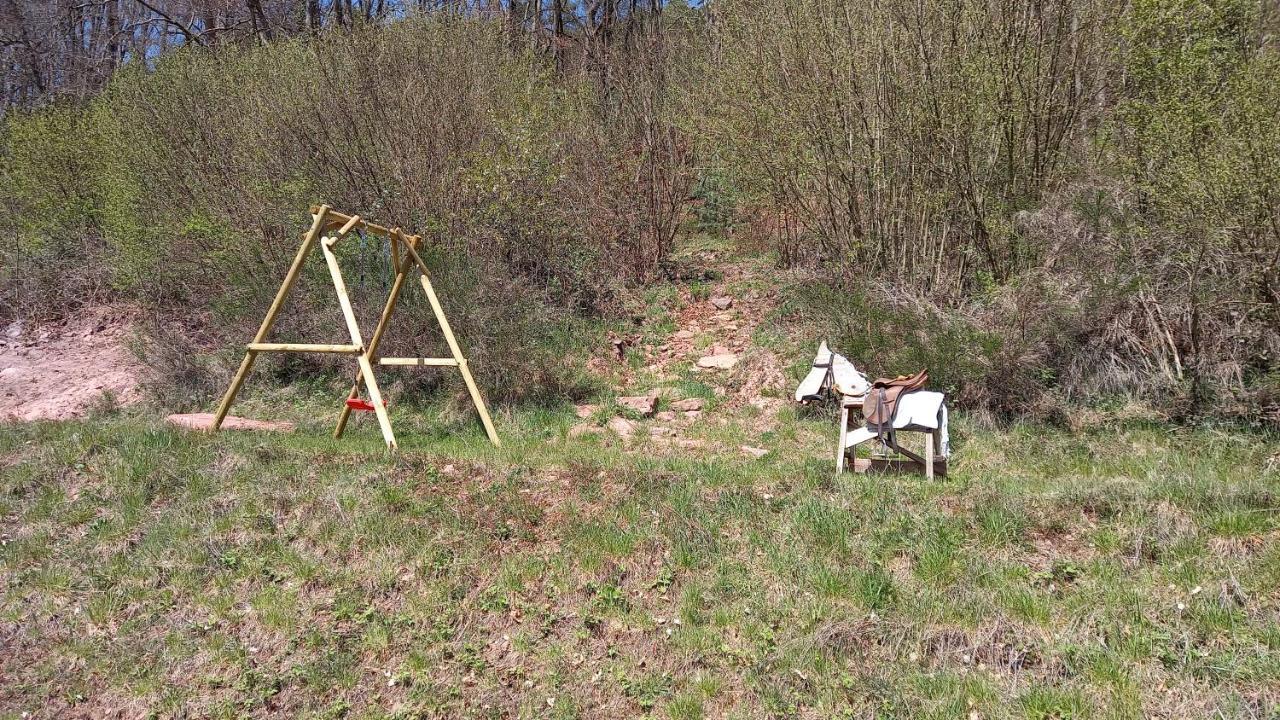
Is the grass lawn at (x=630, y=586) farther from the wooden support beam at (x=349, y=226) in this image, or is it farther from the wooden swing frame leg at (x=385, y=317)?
the wooden support beam at (x=349, y=226)

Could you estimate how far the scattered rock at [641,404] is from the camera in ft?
26.8

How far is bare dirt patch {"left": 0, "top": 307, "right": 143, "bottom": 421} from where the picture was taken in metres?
9.10

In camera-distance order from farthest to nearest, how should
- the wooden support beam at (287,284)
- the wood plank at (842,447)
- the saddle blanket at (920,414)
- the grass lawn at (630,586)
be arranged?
the wooden support beam at (287,284) < the wood plank at (842,447) < the saddle blanket at (920,414) < the grass lawn at (630,586)

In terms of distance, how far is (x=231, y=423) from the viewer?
7.32 meters

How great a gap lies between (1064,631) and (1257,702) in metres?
0.73

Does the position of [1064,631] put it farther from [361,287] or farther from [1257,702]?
[361,287]

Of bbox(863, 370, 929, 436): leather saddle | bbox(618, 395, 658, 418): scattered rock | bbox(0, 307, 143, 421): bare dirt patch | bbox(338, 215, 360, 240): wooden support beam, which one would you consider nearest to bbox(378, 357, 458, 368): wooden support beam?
bbox(338, 215, 360, 240): wooden support beam

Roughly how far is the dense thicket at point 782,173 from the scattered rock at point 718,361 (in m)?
1.43

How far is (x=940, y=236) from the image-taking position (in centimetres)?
856

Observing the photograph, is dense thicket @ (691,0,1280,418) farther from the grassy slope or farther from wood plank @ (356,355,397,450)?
wood plank @ (356,355,397,450)

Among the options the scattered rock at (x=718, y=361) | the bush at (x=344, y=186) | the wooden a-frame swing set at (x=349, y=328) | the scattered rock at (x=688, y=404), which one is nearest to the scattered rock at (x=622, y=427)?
the scattered rock at (x=688, y=404)

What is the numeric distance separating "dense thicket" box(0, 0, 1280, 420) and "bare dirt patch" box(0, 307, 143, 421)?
0.69 meters

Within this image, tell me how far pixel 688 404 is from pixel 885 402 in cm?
340

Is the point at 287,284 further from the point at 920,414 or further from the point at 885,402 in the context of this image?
the point at 920,414
